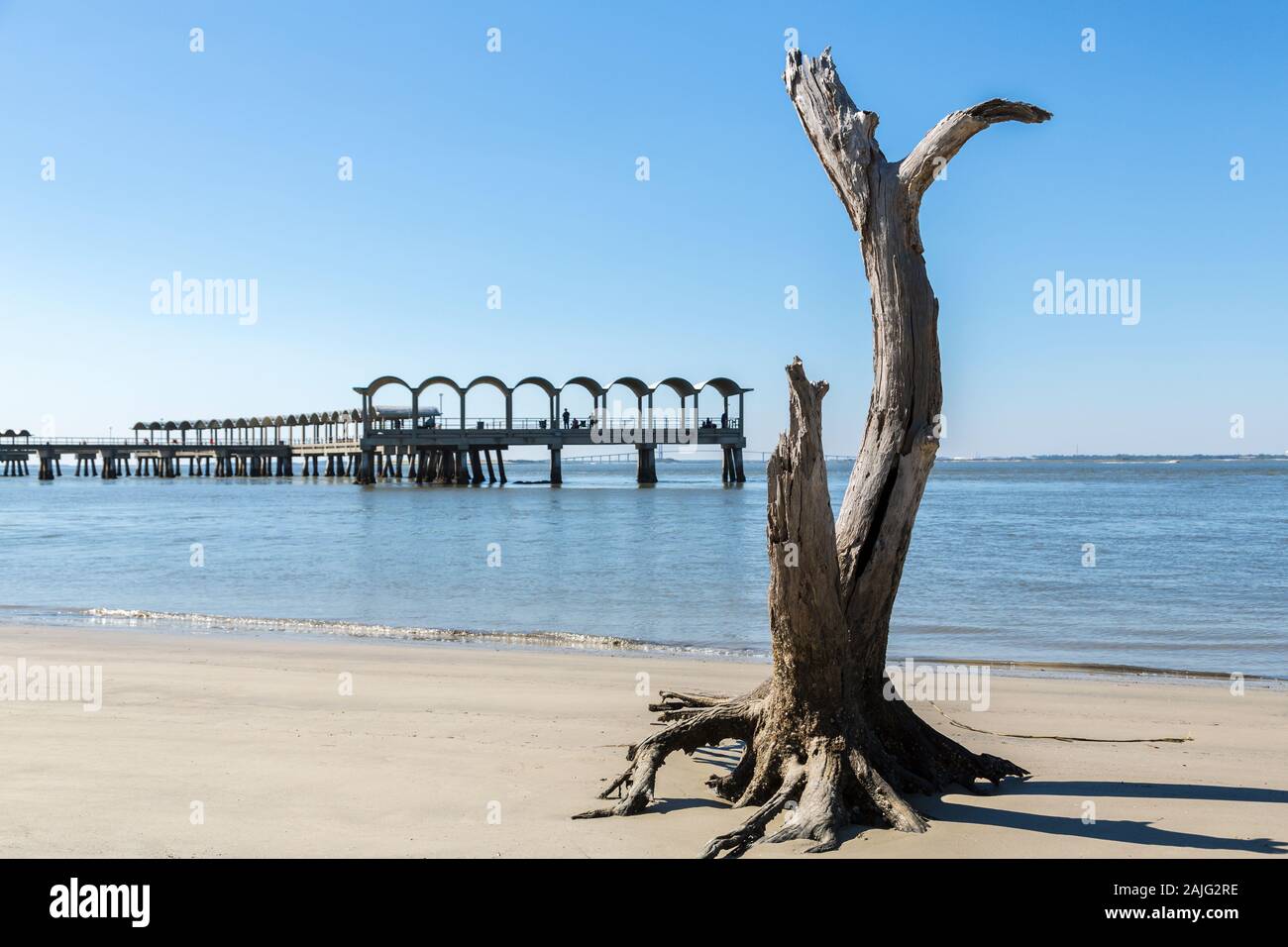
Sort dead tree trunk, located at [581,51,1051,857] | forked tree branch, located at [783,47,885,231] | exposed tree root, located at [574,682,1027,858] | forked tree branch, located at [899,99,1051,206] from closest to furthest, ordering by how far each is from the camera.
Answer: exposed tree root, located at [574,682,1027,858]
dead tree trunk, located at [581,51,1051,857]
forked tree branch, located at [899,99,1051,206]
forked tree branch, located at [783,47,885,231]

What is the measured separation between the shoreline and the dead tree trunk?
4.81m

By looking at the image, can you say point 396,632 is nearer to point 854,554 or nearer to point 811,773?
point 854,554

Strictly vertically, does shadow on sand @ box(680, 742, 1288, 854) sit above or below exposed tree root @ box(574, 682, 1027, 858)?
below

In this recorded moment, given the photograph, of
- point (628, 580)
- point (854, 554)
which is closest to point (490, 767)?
point (854, 554)

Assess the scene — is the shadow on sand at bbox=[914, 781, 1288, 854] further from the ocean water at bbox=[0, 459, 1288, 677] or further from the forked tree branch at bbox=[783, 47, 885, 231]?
the ocean water at bbox=[0, 459, 1288, 677]

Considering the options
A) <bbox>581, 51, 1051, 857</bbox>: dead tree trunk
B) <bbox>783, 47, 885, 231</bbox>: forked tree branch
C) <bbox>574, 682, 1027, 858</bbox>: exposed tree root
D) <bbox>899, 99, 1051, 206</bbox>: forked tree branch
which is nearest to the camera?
<bbox>574, 682, 1027, 858</bbox>: exposed tree root

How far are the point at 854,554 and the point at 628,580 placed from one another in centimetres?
1209

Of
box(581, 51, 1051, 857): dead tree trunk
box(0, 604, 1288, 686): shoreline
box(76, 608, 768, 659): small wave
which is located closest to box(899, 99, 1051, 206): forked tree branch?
box(581, 51, 1051, 857): dead tree trunk

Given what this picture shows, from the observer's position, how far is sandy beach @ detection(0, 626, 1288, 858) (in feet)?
14.1

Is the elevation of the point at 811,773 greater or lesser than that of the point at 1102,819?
greater

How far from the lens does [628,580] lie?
17.0 meters

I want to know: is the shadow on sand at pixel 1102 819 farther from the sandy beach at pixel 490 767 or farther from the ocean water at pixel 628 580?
the ocean water at pixel 628 580

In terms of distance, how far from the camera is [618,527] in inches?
1153
